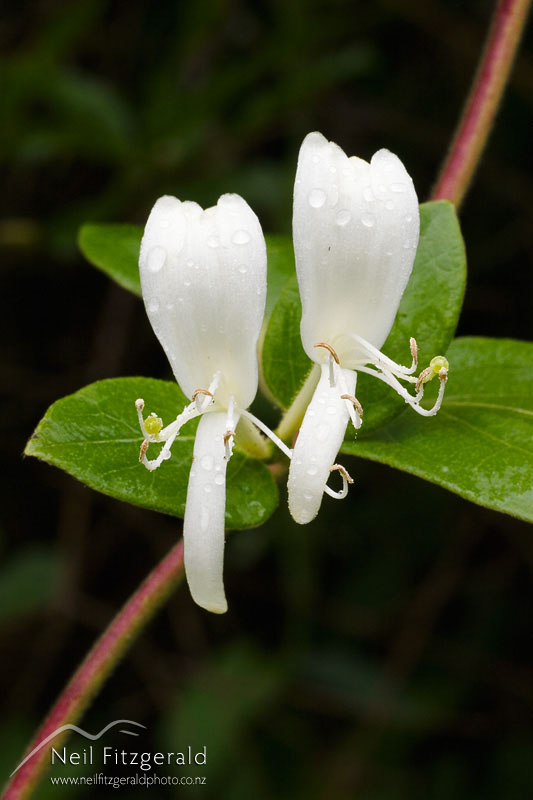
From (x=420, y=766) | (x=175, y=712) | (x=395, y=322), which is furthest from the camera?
(x=420, y=766)

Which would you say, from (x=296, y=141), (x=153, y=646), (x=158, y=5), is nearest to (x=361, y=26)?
(x=296, y=141)

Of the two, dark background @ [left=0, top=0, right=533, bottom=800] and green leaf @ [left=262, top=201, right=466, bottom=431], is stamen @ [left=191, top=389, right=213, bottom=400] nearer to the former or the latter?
green leaf @ [left=262, top=201, right=466, bottom=431]

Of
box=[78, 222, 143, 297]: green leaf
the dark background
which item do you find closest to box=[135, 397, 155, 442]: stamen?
box=[78, 222, 143, 297]: green leaf

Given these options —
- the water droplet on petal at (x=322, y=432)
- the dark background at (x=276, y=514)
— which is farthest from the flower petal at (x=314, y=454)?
the dark background at (x=276, y=514)

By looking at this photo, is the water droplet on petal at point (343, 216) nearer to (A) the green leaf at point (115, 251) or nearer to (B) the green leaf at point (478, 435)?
(B) the green leaf at point (478, 435)

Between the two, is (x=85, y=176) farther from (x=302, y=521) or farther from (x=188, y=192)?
(x=302, y=521)

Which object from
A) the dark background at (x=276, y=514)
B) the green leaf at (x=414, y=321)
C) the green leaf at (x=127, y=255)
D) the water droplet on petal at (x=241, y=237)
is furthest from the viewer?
the dark background at (x=276, y=514)

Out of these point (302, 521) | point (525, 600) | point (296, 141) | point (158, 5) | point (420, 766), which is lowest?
point (302, 521)
